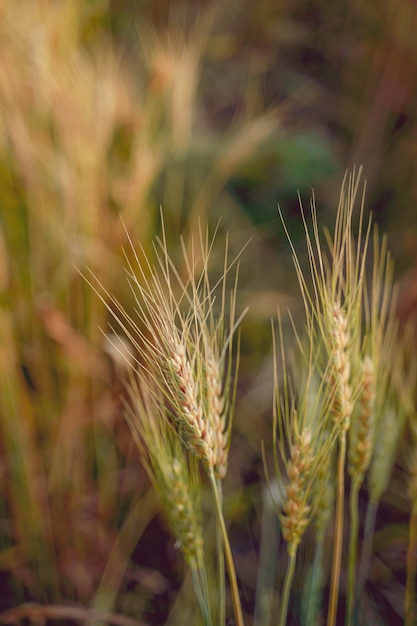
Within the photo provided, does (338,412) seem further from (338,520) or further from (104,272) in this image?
(104,272)

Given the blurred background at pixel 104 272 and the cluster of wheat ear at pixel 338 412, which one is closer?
the cluster of wheat ear at pixel 338 412

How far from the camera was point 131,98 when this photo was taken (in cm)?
99

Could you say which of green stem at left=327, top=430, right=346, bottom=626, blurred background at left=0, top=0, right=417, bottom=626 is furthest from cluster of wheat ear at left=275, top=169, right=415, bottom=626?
blurred background at left=0, top=0, right=417, bottom=626

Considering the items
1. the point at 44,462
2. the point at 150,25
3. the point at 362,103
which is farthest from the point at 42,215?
the point at 362,103

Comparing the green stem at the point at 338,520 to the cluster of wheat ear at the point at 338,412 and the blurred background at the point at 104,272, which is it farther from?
the blurred background at the point at 104,272

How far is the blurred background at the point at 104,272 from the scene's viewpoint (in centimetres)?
81

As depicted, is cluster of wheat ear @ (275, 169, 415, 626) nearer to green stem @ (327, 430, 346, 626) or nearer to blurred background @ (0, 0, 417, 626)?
green stem @ (327, 430, 346, 626)

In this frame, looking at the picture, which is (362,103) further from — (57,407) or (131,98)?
(57,407)

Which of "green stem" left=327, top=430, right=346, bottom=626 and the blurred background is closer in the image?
"green stem" left=327, top=430, right=346, bottom=626

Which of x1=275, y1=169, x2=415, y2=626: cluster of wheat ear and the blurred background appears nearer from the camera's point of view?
x1=275, y1=169, x2=415, y2=626: cluster of wheat ear

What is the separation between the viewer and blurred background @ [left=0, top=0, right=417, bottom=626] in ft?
2.65

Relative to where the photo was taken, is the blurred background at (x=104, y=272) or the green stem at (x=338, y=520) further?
the blurred background at (x=104, y=272)

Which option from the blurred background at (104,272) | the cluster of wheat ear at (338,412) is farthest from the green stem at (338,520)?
the blurred background at (104,272)

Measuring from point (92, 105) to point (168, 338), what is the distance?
51 centimetres
